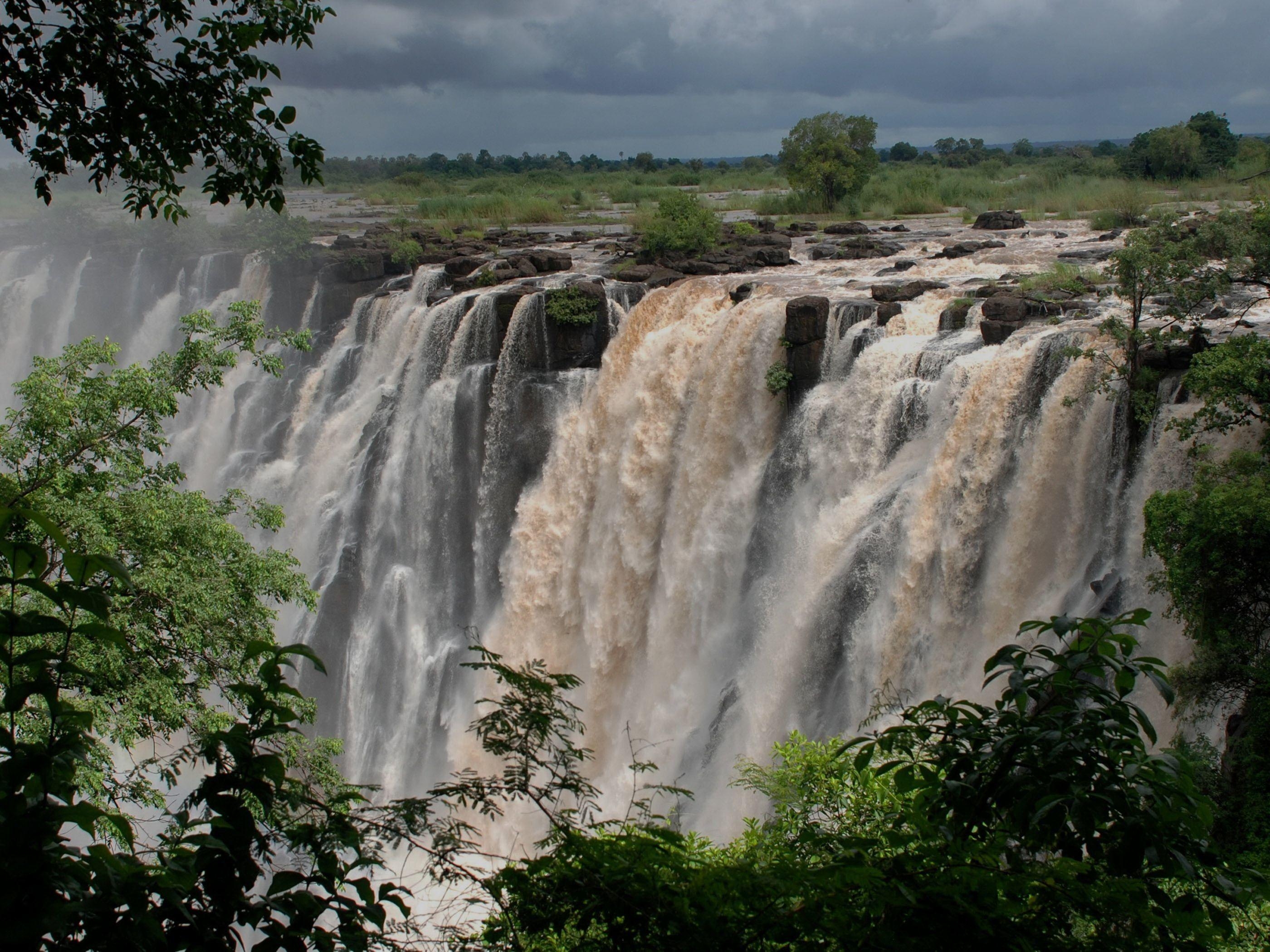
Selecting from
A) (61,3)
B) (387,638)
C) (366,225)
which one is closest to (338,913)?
(61,3)

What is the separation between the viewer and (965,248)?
22953 mm

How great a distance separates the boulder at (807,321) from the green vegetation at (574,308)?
4.91m

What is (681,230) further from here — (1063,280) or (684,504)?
(1063,280)

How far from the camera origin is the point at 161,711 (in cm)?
897

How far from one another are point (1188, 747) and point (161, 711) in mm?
9144

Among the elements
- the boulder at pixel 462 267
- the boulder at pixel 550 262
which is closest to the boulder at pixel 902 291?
the boulder at pixel 550 262

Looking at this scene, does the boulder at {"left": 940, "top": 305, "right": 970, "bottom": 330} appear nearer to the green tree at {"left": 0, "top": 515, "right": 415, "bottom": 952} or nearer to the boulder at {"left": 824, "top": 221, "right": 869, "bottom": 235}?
the boulder at {"left": 824, "top": 221, "right": 869, "bottom": 235}

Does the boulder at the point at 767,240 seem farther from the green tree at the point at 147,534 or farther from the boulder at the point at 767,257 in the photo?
the green tree at the point at 147,534

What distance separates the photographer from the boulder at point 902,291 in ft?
56.4

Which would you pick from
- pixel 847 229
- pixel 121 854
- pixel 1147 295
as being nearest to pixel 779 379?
pixel 1147 295

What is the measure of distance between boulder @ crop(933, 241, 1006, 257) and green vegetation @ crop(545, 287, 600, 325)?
838cm

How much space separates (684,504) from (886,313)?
4.44 metres

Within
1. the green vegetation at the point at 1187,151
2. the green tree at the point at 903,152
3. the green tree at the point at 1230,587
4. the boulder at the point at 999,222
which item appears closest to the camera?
the green tree at the point at 1230,587

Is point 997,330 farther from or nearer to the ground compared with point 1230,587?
farther from the ground
